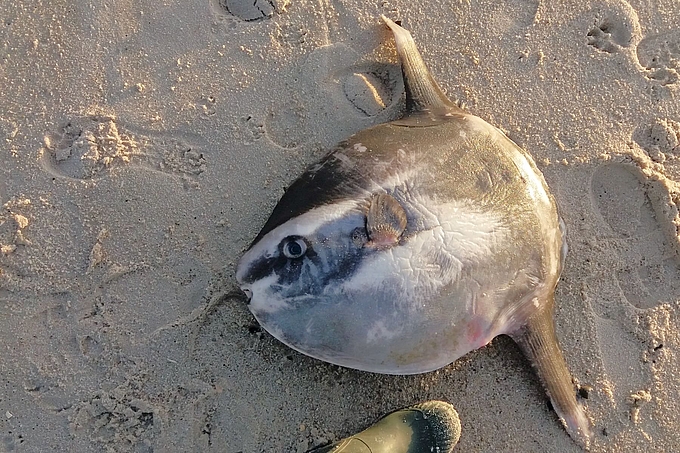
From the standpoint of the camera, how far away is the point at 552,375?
3.14 meters

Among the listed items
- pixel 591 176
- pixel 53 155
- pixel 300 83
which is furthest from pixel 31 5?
pixel 591 176

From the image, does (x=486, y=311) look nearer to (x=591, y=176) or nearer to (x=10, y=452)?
(x=591, y=176)

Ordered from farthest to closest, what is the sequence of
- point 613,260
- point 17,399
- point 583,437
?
1. point 613,260
2. point 583,437
3. point 17,399

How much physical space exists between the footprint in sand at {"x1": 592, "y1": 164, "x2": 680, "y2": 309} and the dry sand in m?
0.01

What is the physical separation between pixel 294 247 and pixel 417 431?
1.27 meters

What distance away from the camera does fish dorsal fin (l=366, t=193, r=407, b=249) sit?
8.58 ft

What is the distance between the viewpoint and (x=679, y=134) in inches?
143

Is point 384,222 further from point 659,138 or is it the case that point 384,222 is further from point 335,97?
point 659,138

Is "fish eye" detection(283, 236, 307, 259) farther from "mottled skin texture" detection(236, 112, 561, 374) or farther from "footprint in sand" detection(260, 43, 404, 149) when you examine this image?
"footprint in sand" detection(260, 43, 404, 149)

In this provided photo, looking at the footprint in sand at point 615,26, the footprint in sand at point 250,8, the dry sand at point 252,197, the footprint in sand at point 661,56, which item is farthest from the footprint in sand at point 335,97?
the footprint in sand at point 661,56

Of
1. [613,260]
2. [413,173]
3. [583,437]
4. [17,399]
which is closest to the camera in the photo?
[413,173]

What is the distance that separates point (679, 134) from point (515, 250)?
167 cm

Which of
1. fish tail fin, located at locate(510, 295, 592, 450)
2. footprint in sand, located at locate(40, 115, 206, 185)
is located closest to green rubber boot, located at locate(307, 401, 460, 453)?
fish tail fin, located at locate(510, 295, 592, 450)

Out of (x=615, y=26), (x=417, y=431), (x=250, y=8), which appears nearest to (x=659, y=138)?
(x=615, y=26)
